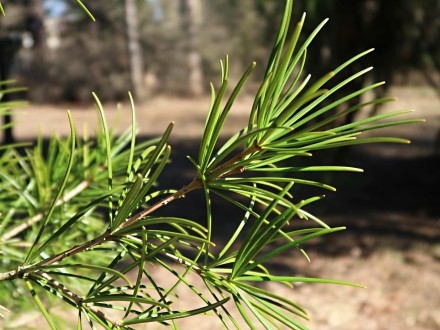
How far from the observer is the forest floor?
3.37 m

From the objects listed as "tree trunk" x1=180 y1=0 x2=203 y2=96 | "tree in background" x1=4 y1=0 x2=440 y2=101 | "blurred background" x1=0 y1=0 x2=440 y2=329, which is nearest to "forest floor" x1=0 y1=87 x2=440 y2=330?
"blurred background" x1=0 y1=0 x2=440 y2=329

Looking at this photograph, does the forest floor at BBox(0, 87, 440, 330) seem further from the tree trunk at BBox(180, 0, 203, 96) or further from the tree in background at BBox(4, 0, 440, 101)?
the tree trunk at BBox(180, 0, 203, 96)

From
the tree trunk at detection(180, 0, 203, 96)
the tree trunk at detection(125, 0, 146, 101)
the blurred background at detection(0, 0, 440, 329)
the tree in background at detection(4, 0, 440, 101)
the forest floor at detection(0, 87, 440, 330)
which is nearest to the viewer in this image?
the forest floor at detection(0, 87, 440, 330)

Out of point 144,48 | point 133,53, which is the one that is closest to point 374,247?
point 133,53

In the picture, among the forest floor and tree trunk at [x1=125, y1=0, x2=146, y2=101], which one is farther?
tree trunk at [x1=125, y1=0, x2=146, y2=101]

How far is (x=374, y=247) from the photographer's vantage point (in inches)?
171

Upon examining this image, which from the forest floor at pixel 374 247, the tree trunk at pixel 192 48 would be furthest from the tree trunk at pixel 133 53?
the forest floor at pixel 374 247

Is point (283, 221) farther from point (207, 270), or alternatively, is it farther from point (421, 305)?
point (421, 305)

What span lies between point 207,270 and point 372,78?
513 cm

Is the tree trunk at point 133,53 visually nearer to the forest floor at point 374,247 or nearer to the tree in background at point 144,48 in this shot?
the tree in background at point 144,48

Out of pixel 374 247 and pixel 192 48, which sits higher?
pixel 374 247

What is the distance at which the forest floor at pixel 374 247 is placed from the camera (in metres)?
3.37

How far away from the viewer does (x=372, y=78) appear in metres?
5.29

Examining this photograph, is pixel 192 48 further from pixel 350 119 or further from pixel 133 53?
pixel 350 119
